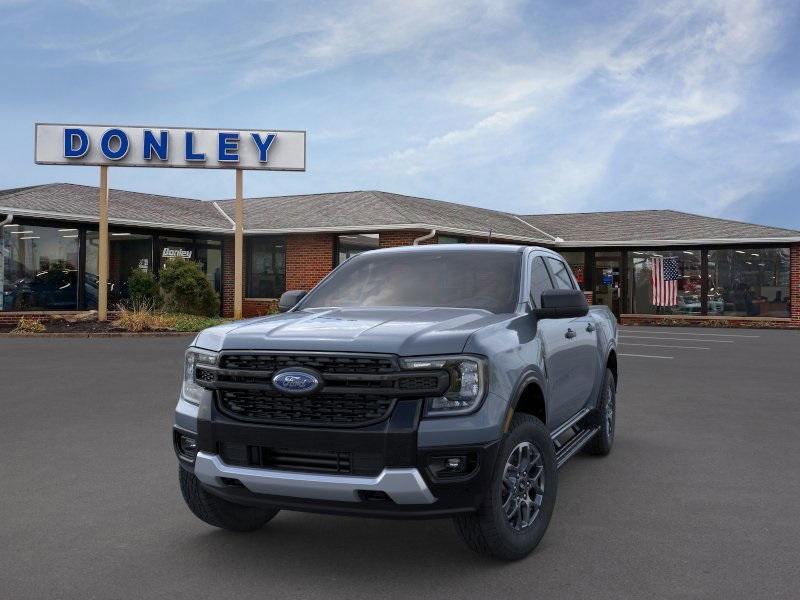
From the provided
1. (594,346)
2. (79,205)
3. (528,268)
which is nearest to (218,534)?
(528,268)

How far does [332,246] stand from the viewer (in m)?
27.7

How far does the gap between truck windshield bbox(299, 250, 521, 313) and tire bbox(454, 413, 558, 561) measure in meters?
A: 0.93

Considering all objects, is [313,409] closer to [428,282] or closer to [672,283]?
[428,282]

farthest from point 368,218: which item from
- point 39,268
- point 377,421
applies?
point 377,421

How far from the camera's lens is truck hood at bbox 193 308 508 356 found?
12.9 feet

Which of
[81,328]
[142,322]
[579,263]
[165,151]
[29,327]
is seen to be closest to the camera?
[29,327]

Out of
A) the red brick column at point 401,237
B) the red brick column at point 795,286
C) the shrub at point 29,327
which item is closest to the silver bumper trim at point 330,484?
the shrub at point 29,327

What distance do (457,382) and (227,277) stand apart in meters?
26.9

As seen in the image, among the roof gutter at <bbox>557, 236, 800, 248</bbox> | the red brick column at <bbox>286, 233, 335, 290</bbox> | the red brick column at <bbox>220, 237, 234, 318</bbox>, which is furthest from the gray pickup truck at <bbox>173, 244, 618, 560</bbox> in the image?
the roof gutter at <bbox>557, 236, 800, 248</bbox>

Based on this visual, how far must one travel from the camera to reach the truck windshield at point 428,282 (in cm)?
521

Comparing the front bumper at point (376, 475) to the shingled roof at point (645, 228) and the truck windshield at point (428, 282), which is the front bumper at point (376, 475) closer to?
the truck windshield at point (428, 282)

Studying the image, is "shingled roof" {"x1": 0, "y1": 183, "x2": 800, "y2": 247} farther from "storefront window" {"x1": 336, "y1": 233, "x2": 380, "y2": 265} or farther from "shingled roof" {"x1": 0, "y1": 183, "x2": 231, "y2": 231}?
"storefront window" {"x1": 336, "y1": 233, "x2": 380, "y2": 265}

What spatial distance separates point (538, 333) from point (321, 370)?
161 cm

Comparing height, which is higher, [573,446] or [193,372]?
[193,372]
